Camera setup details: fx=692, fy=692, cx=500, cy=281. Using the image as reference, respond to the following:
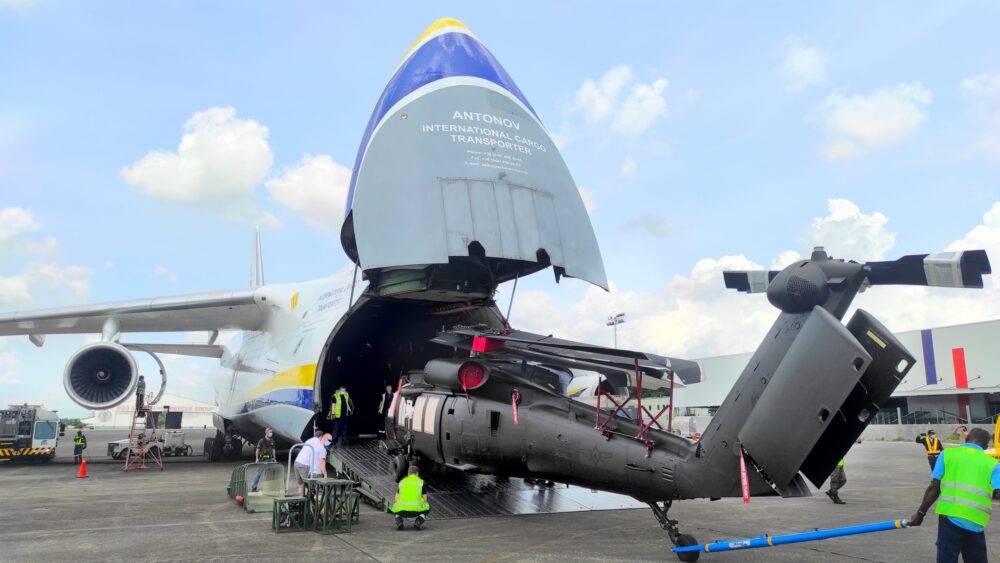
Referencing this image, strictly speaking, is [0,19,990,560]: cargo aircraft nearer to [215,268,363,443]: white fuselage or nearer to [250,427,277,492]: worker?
[215,268,363,443]: white fuselage

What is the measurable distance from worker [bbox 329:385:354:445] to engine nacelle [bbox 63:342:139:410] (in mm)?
5877

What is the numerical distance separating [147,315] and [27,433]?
8156 mm

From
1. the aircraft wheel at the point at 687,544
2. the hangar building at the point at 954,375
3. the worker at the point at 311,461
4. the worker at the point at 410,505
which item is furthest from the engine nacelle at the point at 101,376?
the hangar building at the point at 954,375

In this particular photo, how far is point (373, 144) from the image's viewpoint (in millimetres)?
10164

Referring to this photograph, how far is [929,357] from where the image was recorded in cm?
3734

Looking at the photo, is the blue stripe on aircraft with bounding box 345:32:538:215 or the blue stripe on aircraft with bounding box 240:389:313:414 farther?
the blue stripe on aircraft with bounding box 240:389:313:414

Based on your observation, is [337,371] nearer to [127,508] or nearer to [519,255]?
[127,508]

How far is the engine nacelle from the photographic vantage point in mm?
15484

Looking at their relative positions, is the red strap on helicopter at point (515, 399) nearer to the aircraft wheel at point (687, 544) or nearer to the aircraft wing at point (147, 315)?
the aircraft wheel at point (687, 544)

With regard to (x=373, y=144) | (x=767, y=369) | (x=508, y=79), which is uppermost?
(x=508, y=79)

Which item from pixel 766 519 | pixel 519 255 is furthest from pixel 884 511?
pixel 519 255

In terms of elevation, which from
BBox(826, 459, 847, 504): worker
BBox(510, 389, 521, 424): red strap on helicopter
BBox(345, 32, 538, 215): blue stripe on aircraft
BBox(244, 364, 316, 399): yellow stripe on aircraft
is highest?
BBox(345, 32, 538, 215): blue stripe on aircraft

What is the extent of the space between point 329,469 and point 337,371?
210 centimetres

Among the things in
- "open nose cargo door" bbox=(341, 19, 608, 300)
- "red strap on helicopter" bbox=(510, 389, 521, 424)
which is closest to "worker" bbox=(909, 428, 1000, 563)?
"red strap on helicopter" bbox=(510, 389, 521, 424)
